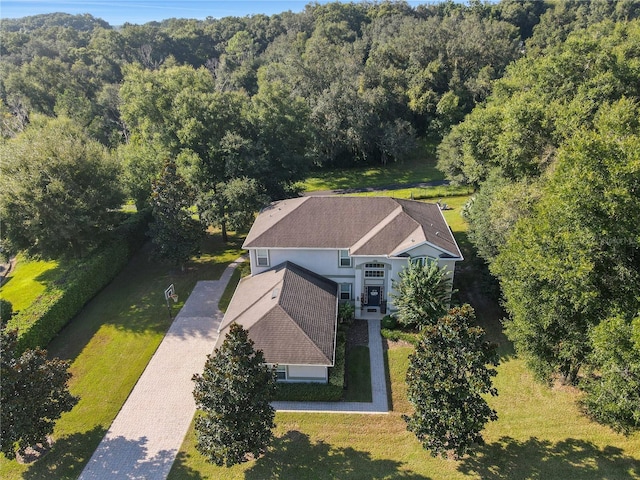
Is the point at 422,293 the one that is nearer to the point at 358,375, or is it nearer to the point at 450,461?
the point at 358,375

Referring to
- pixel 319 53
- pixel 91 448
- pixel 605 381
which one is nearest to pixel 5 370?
pixel 91 448

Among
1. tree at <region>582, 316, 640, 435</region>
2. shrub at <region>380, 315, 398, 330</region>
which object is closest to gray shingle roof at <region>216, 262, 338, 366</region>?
shrub at <region>380, 315, 398, 330</region>

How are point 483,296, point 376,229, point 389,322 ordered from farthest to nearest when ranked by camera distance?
point 483,296 < point 376,229 < point 389,322

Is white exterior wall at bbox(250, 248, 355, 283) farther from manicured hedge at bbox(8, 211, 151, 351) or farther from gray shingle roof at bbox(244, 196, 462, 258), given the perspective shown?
manicured hedge at bbox(8, 211, 151, 351)

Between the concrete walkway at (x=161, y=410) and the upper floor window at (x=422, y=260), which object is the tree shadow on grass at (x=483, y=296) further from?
the concrete walkway at (x=161, y=410)

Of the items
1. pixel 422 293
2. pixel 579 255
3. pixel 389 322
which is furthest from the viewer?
pixel 389 322

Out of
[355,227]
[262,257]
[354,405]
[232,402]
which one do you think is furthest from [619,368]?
[262,257]
